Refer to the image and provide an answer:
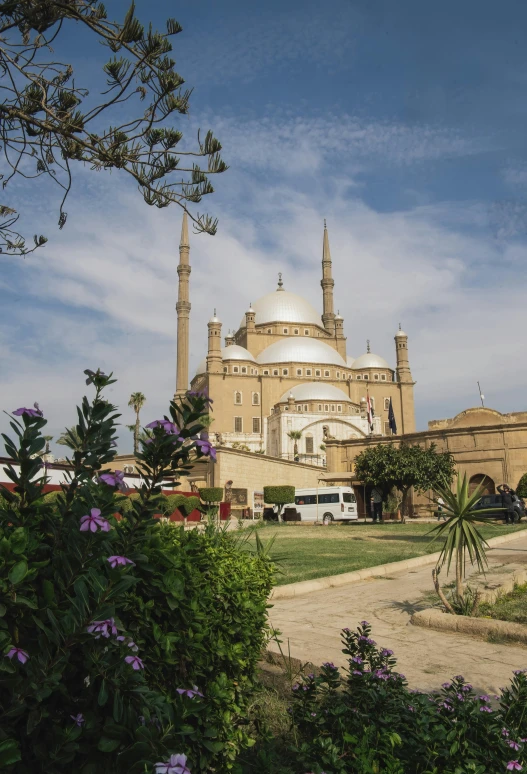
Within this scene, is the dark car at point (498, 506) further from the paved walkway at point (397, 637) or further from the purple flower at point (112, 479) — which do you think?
the purple flower at point (112, 479)

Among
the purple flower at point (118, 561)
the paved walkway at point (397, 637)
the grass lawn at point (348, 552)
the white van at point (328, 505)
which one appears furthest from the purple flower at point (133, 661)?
the white van at point (328, 505)

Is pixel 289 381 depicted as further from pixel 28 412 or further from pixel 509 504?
pixel 28 412

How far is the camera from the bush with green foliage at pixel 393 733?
2.11m

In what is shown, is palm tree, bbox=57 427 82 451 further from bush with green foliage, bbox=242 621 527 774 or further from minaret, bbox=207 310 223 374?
minaret, bbox=207 310 223 374

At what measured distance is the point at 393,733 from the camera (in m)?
2.21

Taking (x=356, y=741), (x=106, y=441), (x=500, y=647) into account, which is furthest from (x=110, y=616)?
(x=500, y=647)

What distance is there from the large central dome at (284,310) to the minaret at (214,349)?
10.4 m

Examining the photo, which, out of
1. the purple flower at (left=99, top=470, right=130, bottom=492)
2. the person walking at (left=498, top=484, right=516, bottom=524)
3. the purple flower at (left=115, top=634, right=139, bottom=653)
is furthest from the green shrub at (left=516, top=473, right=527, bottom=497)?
the purple flower at (left=115, top=634, right=139, bottom=653)

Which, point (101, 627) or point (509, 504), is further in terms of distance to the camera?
point (509, 504)

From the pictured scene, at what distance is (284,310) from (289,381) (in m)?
12.7

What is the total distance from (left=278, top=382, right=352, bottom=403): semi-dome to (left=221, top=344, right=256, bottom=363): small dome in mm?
5921

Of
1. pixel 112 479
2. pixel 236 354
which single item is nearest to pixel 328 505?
pixel 112 479

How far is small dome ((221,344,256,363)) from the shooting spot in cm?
5825

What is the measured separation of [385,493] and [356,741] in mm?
23142
